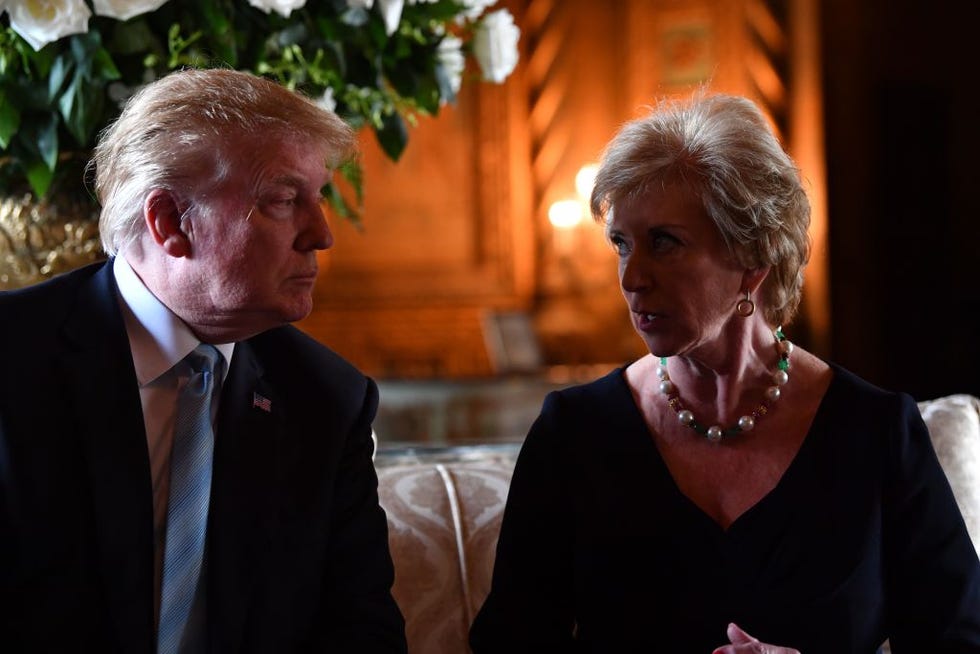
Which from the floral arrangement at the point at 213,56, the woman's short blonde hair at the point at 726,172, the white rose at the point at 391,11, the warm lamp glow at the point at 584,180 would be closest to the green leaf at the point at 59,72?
the floral arrangement at the point at 213,56

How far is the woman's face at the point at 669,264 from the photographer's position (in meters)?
1.69

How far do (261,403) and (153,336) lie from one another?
7.2 inches

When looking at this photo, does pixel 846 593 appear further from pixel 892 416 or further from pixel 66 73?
pixel 66 73

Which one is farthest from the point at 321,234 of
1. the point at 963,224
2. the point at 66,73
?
the point at 963,224

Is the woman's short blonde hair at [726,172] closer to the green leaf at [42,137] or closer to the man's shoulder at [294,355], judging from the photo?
the man's shoulder at [294,355]

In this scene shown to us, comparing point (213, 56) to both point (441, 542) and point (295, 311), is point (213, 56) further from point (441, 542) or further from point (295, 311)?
point (441, 542)

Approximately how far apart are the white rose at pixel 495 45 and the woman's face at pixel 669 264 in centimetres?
62

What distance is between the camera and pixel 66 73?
6.07 ft

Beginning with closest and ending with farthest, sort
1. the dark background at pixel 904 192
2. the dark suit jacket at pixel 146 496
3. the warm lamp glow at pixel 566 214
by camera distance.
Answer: the dark suit jacket at pixel 146 496 < the dark background at pixel 904 192 < the warm lamp glow at pixel 566 214

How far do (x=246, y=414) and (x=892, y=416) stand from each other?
100 centimetres

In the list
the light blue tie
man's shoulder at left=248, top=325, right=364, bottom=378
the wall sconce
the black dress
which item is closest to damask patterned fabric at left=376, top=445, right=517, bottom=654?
the black dress

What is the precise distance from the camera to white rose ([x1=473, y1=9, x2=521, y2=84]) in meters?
2.22

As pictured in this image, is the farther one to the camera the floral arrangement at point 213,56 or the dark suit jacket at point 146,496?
the floral arrangement at point 213,56

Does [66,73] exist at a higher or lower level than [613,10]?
lower
